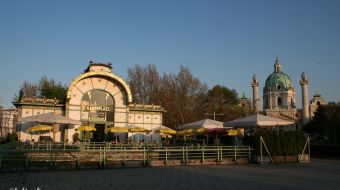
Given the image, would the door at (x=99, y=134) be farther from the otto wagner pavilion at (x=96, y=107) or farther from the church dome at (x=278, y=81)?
the church dome at (x=278, y=81)

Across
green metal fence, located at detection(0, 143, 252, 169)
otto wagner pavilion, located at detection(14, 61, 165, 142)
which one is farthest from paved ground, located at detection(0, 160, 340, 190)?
otto wagner pavilion, located at detection(14, 61, 165, 142)

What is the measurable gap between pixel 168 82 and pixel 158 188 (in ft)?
146

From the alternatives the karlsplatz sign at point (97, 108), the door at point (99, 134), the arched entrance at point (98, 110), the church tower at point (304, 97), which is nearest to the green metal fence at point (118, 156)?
the arched entrance at point (98, 110)

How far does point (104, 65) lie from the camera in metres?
36.4

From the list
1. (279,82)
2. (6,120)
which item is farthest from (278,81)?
(6,120)

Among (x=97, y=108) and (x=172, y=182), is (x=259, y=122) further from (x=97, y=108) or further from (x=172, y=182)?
(x=97, y=108)

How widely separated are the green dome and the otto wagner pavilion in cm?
8815

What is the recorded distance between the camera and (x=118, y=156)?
2125 cm

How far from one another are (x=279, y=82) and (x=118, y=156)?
10390 cm

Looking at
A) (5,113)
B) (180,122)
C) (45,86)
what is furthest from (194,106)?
(5,113)

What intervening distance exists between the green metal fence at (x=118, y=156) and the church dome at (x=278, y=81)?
99.3 metres

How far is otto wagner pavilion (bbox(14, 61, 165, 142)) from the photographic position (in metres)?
32.4

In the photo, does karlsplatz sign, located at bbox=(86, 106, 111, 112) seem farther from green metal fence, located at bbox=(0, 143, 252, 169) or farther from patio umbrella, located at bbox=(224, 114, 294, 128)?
patio umbrella, located at bbox=(224, 114, 294, 128)

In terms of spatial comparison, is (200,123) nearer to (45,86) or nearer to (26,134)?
(26,134)
